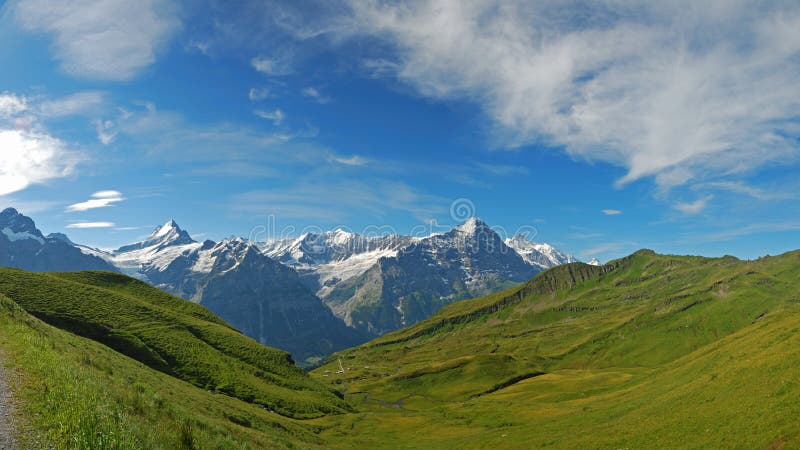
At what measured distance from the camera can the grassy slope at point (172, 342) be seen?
98812 mm

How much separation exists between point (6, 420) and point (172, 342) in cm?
11000

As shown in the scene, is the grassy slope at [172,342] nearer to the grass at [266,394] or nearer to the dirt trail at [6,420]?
the grass at [266,394]

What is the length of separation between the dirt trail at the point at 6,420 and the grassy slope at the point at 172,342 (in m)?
91.5

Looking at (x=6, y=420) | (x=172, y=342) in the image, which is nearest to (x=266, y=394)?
(x=172, y=342)

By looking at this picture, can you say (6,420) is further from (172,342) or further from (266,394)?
(172,342)

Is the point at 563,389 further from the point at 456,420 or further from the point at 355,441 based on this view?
the point at 355,441

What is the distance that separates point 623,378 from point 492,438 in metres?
81.6

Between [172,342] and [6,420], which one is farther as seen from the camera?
[172,342]

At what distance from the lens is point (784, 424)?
36906 millimetres

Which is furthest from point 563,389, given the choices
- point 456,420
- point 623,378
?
point 456,420

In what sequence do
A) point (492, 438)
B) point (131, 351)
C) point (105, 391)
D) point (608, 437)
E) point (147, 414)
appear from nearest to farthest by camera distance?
point (105, 391) → point (147, 414) → point (608, 437) → point (492, 438) → point (131, 351)

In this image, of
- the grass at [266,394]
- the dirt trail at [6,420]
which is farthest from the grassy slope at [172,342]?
the dirt trail at [6,420]

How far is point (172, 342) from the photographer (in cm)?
11225

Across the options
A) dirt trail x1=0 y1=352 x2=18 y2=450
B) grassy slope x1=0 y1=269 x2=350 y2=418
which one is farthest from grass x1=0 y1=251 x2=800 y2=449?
dirt trail x1=0 y1=352 x2=18 y2=450
